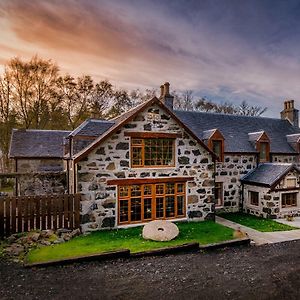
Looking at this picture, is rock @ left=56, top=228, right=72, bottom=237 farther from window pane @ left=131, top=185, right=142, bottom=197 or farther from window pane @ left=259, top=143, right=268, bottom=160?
window pane @ left=259, top=143, right=268, bottom=160

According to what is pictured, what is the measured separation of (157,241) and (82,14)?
10015 mm

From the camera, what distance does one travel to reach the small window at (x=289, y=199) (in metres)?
18.0

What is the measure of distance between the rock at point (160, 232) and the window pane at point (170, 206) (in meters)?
2.51

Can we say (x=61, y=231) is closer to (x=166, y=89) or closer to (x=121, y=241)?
Result: (x=121, y=241)

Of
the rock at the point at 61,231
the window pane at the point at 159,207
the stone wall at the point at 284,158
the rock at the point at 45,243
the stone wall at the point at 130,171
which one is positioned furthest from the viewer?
the stone wall at the point at 284,158

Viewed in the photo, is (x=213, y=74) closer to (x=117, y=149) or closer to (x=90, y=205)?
(x=117, y=149)

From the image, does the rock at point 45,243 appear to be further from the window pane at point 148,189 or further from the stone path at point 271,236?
the stone path at point 271,236

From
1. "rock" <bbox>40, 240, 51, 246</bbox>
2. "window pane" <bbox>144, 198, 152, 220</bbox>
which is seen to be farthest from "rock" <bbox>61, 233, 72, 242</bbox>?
"window pane" <bbox>144, 198, 152, 220</bbox>

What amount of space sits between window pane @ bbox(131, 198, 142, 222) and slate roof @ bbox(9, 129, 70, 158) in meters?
10.2

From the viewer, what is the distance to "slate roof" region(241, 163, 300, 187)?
17.7 meters

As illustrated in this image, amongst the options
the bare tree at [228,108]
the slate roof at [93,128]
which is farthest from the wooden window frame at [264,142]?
the bare tree at [228,108]

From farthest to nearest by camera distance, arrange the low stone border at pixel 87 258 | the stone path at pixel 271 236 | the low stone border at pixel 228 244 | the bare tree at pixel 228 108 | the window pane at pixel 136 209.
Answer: the bare tree at pixel 228 108 → the window pane at pixel 136 209 → the stone path at pixel 271 236 → the low stone border at pixel 228 244 → the low stone border at pixel 87 258

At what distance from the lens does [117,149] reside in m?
13.9

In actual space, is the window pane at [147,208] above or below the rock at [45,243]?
above
